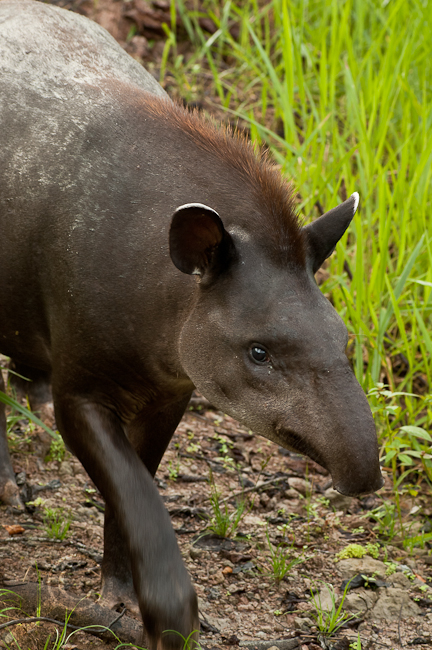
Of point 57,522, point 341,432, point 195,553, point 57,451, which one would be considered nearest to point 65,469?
point 57,451

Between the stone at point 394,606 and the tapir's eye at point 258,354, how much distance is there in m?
1.51

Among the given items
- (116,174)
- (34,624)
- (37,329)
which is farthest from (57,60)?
(34,624)

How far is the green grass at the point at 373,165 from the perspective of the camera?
170 inches

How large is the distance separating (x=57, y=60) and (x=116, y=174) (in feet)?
2.06

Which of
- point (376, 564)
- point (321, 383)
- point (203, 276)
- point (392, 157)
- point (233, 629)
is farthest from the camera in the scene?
point (392, 157)

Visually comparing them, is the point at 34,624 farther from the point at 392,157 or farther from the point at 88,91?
the point at 392,157

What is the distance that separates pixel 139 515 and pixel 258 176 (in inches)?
48.1

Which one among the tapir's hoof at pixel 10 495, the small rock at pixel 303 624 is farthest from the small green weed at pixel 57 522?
the small rock at pixel 303 624

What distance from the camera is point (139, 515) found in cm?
277

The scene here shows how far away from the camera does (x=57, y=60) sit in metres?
3.26

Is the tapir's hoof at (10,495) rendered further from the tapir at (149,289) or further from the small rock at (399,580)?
the small rock at (399,580)

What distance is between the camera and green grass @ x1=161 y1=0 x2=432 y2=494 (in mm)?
4324

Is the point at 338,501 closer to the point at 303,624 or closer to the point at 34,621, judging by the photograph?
the point at 303,624

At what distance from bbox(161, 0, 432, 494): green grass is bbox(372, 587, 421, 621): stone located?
0.59 m
